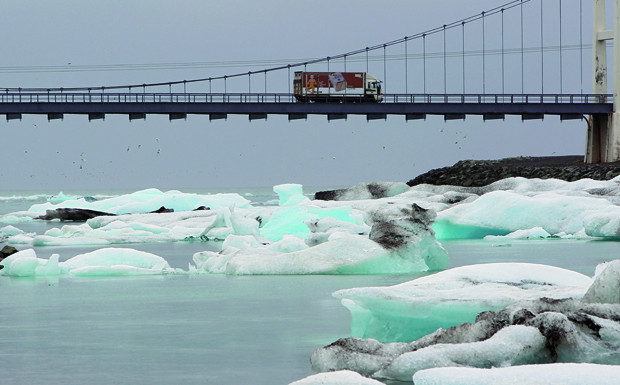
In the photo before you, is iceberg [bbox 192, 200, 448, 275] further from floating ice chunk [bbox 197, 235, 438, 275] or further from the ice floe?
the ice floe

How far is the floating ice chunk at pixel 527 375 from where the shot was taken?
14.8 feet

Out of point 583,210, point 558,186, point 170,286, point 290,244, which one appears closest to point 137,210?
point 558,186

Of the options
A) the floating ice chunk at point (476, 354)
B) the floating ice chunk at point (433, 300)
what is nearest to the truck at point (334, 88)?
the floating ice chunk at point (433, 300)

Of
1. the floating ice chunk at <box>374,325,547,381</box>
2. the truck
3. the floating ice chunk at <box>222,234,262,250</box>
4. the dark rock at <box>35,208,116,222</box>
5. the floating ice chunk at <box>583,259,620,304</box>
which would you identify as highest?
the truck

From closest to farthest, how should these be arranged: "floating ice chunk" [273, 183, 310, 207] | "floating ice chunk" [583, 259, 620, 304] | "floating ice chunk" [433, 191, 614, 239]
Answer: "floating ice chunk" [583, 259, 620, 304] → "floating ice chunk" [433, 191, 614, 239] → "floating ice chunk" [273, 183, 310, 207]

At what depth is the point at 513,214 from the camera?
1958cm

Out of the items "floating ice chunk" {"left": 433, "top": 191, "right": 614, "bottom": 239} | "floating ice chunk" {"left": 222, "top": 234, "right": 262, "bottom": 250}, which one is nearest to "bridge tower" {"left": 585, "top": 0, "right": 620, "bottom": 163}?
"floating ice chunk" {"left": 433, "top": 191, "right": 614, "bottom": 239}

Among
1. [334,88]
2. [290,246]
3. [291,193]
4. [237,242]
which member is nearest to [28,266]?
[237,242]

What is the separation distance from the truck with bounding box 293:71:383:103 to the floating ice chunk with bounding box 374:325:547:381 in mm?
48083

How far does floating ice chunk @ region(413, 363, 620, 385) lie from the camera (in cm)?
451

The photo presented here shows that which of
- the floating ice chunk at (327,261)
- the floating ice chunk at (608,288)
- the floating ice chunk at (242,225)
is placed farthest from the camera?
the floating ice chunk at (242,225)

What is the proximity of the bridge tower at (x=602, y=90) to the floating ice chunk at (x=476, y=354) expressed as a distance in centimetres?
4492

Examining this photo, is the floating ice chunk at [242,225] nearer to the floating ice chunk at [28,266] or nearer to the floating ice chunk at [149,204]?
the floating ice chunk at [28,266]

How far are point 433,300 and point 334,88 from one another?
47356 mm
